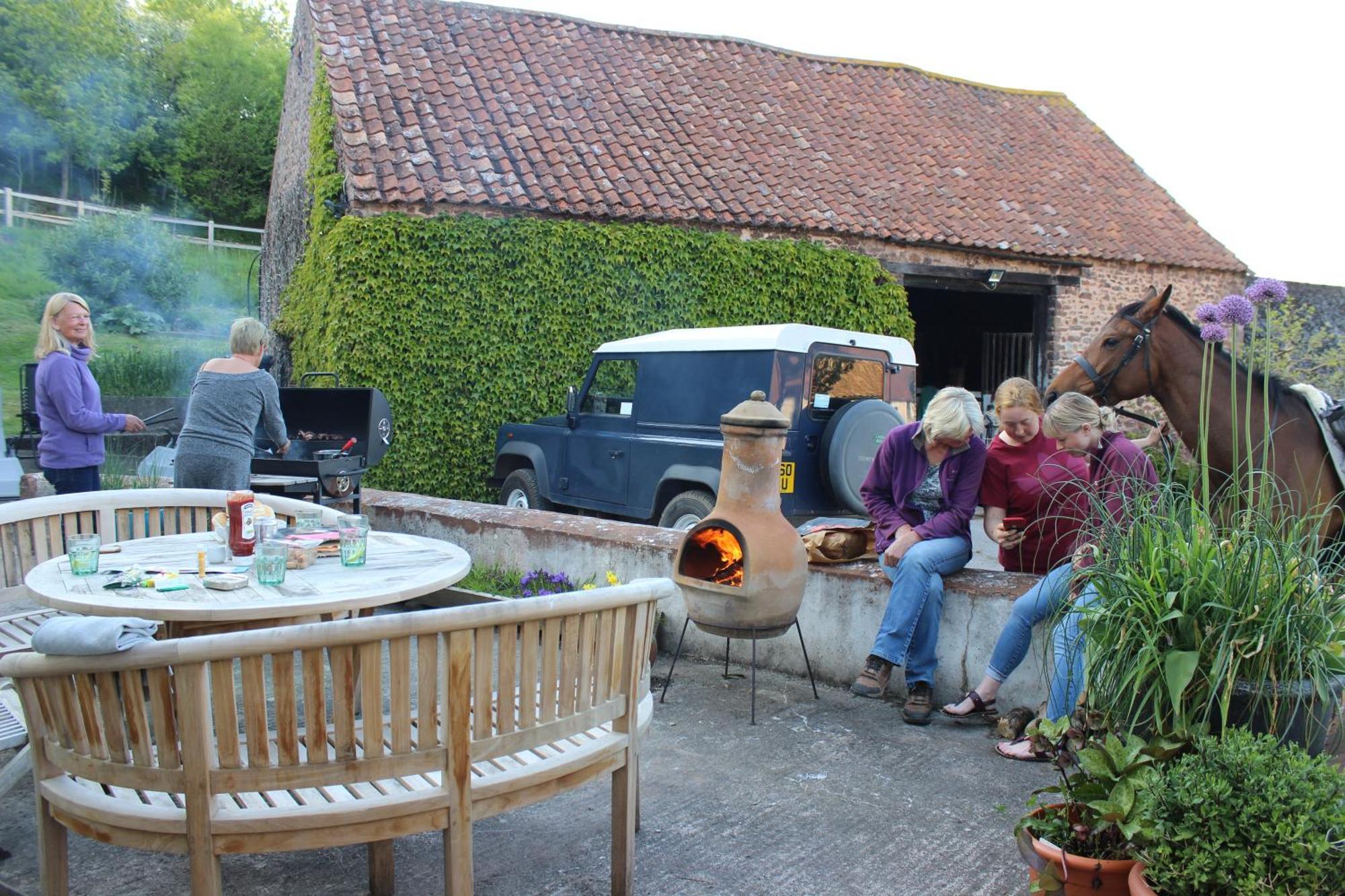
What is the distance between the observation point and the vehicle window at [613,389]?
908 cm

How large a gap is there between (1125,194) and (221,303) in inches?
844

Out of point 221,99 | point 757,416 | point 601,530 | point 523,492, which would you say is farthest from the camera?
point 221,99

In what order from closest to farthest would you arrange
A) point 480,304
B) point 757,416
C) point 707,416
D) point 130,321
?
point 757,416 < point 707,416 < point 480,304 < point 130,321

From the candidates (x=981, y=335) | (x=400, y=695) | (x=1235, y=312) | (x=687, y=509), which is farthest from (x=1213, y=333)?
(x=981, y=335)

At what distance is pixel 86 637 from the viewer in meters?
2.11

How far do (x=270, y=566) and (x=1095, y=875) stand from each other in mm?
2538

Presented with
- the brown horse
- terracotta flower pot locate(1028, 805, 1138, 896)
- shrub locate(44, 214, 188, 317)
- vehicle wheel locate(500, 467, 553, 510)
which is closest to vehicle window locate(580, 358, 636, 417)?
vehicle wheel locate(500, 467, 553, 510)

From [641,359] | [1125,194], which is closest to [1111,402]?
[641,359]

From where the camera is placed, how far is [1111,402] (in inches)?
229

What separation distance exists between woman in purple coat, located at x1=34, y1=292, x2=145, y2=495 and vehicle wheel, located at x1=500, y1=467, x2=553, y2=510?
4.57 metres

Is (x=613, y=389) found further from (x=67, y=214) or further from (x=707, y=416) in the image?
(x=67, y=214)

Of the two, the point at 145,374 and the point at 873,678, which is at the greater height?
the point at 145,374

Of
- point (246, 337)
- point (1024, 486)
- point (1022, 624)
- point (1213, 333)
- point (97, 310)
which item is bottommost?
point (1022, 624)

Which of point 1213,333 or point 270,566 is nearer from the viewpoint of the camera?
point 270,566
